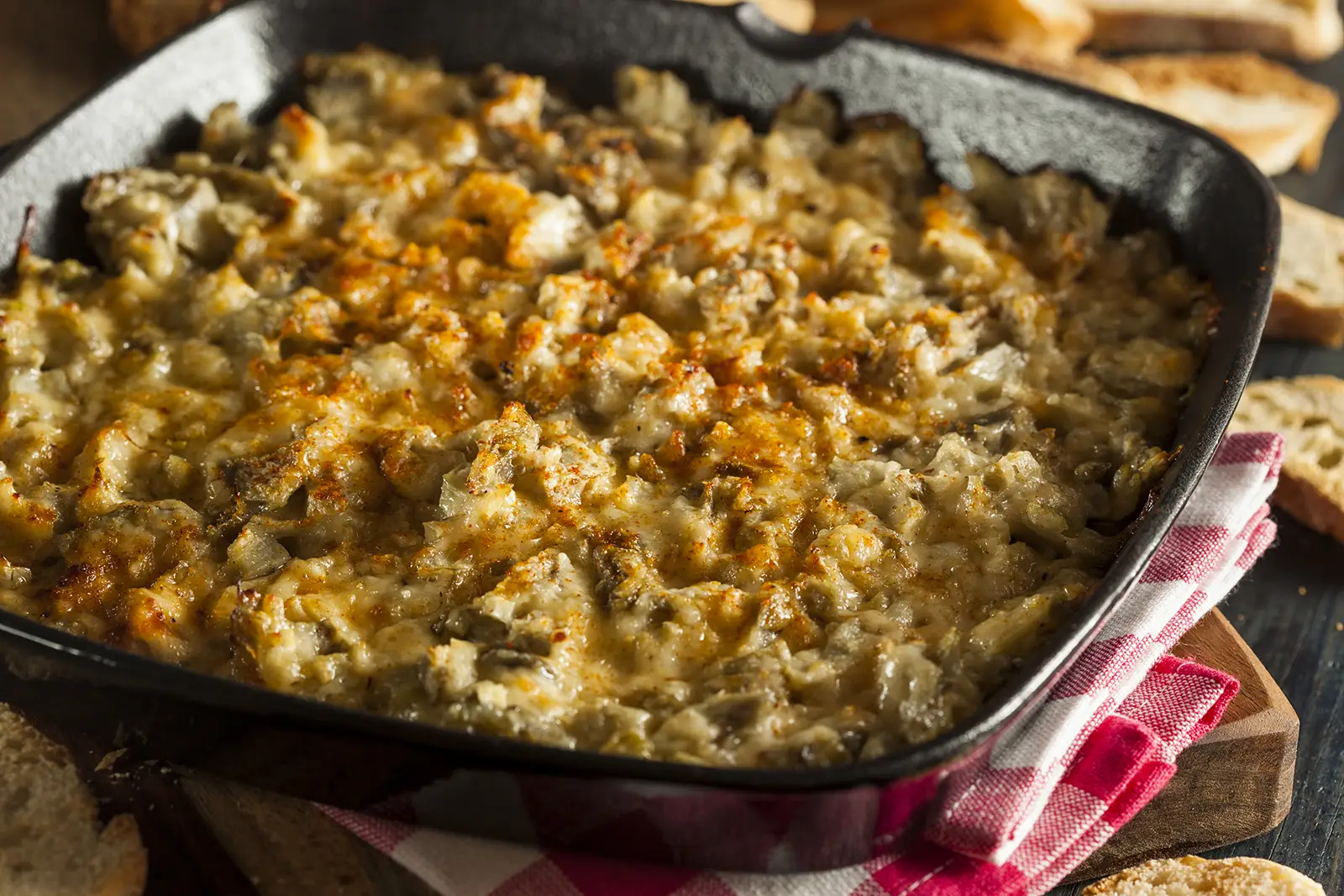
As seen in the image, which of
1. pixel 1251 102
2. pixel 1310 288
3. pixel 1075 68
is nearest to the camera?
pixel 1310 288

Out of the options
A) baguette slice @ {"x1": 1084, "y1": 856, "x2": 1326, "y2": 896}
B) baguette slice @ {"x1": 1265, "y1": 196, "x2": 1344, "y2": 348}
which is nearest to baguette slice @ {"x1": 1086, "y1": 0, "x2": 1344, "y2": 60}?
baguette slice @ {"x1": 1265, "y1": 196, "x2": 1344, "y2": 348}

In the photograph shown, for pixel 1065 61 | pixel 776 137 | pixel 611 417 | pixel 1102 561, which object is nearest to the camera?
pixel 1102 561

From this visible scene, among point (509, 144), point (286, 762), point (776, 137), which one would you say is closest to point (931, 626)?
point (286, 762)

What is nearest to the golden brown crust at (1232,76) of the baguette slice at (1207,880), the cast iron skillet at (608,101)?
the cast iron skillet at (608,101)

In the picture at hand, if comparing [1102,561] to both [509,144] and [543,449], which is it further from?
[509,144]

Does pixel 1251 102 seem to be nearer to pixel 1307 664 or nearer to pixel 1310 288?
pixel 1310 288

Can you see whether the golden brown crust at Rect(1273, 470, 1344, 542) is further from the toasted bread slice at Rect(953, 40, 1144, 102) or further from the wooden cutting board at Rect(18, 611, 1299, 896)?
the toasted bread slice at Rect(953, 40, 1144, 102)

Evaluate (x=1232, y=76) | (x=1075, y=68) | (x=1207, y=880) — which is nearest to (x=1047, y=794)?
(x=1207, y=880)
